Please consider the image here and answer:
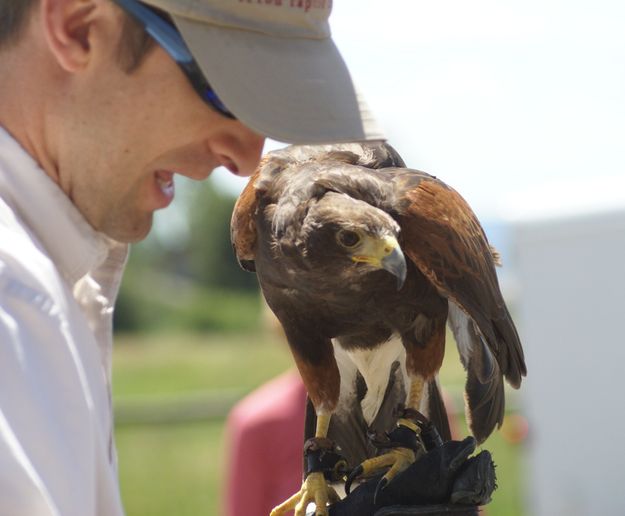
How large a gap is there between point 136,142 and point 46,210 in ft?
0.68

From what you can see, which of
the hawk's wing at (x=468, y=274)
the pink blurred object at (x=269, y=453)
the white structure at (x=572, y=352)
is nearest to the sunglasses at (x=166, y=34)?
the hawk's wing at (x=468, y=274)

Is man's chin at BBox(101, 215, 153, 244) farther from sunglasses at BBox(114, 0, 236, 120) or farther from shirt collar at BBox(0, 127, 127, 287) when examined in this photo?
sunglasses at BBox(114, 0, 236, 120)

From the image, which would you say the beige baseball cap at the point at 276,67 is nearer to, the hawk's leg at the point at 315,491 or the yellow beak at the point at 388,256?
the yellow beak at the point at 388,256

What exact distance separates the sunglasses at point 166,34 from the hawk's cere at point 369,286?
3.50 ft

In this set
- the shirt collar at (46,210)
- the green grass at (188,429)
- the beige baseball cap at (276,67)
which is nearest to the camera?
the beige baseball cap at (276,67)

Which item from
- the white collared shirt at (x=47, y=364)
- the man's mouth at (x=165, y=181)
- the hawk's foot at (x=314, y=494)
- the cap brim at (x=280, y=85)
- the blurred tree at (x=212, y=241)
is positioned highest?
the cap brim at (x=280, y=85)

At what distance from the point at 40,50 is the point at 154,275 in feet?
142

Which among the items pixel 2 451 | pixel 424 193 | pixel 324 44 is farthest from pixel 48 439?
pixel 424 193

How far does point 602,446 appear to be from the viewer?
6328 mm

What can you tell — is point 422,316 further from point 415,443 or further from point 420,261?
point 415,443

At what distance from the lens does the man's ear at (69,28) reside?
1806 millimetres

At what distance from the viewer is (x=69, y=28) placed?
5.97 ft

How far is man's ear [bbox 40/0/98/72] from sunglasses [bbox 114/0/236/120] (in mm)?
62

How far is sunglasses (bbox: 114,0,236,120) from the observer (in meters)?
1.79
